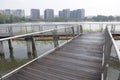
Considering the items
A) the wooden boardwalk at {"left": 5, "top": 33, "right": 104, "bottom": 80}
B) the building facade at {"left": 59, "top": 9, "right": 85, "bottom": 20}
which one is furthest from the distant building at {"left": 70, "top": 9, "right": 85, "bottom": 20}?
the wooden boardwalk at {"left": 5, "top": 33, "right": 104, "bottom": 80}

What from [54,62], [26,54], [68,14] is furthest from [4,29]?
[68,14]

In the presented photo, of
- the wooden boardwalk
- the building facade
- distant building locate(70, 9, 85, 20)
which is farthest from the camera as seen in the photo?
the building facade

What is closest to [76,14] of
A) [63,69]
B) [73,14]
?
[73,14]

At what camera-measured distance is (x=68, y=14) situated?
50.4m

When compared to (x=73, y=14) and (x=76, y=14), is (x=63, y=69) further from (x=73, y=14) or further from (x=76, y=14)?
(x=73, y=14)

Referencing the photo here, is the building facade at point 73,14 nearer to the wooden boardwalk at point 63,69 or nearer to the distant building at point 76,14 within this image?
the distant building at point 76,14

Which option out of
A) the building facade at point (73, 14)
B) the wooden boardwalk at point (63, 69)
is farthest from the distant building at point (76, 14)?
the wooden boardwalk at point (63, 69)

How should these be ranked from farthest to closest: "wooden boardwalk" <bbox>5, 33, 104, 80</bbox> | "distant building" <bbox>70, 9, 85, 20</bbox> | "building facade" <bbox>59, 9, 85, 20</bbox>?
"building facade" <bbox>59, 9, 85, 20</bbox>, "distant building" <bbox>70, 9, 85, 20</bbox>, "wooden boardwalk" <bbox>5, 33, 104, 80</bbox>

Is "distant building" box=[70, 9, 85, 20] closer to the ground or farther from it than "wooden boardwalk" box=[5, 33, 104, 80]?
farther from it

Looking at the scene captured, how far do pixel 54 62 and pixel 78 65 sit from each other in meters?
0.80

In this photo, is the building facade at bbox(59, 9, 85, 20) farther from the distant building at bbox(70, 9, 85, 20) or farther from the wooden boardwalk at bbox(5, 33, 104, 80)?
the wooden boardwalk at bbox(5, 33, 104, 80)

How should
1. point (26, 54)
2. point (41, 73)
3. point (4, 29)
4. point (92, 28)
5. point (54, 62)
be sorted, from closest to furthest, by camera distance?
1. point (41, 73)
2. point (54, 62)
3. point (26, 54)
4. point (4, 29)
5. point (92, 28)

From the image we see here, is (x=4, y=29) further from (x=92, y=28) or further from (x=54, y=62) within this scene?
(x=54, y=62)

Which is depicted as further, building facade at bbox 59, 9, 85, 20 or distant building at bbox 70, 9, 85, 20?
building facade at bbox 59, 9, 85, 20
